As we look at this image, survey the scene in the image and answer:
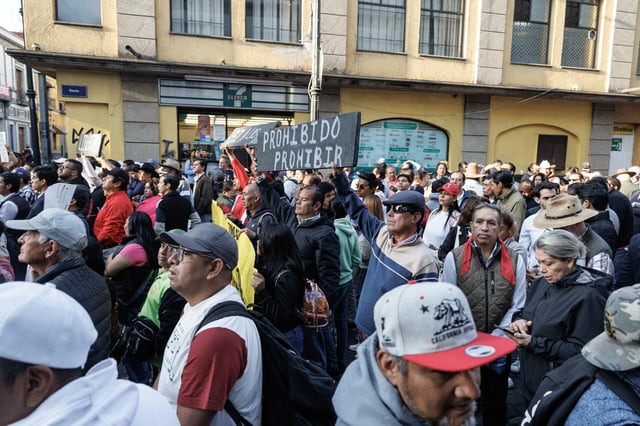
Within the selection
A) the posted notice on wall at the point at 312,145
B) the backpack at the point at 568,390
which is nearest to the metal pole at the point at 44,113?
the posted notice on wall at the point at 312,145

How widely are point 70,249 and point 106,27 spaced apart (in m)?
11.5

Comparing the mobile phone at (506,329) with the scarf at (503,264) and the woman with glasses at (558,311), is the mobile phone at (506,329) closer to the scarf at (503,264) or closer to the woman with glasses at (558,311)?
the woman with glasses at (558,311)

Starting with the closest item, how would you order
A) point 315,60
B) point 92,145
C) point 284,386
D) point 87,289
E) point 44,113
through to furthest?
point 284,386 < point 87,289 < point 92,145 < point 315,60 < point 44,113

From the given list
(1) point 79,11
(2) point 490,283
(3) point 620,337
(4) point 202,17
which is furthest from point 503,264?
(1) point 79,11

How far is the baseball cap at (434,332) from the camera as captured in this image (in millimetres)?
1342

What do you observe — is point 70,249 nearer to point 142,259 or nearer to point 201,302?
point 142,259

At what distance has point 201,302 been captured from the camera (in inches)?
86.5

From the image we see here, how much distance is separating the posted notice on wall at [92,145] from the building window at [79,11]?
4213mm

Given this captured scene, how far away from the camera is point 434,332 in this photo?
4.43 ft

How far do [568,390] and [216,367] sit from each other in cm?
138

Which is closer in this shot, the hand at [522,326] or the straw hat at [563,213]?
the hand at [522,326]

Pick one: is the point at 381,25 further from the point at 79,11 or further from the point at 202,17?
the point at 79,11

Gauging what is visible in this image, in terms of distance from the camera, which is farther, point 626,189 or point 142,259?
point 626,189

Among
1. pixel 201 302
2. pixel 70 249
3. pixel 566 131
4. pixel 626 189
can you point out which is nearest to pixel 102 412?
pixel 201 302
